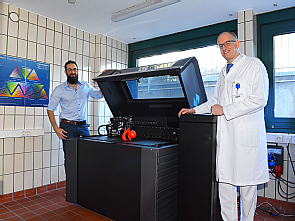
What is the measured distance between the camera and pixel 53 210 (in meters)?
2.38

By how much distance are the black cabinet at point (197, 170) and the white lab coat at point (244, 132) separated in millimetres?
69

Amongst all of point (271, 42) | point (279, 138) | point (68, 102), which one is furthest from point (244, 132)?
point (68, 102)

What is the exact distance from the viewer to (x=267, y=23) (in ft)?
9.05

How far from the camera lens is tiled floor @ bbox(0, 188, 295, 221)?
7.23ft

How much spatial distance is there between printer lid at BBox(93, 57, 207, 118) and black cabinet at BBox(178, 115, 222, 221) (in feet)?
1.09

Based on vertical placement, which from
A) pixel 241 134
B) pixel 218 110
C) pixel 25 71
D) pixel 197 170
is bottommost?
pixel 197 170

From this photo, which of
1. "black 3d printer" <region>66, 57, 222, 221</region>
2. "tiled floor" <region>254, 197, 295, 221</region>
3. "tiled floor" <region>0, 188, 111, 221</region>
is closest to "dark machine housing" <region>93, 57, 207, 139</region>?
"black 3d printer" <region>66, 57, 222, 221</region>

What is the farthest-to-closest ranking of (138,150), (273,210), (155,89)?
(273,210), (155,89), (138,150)

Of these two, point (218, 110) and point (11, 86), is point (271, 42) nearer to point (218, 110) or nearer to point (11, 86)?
point (218, 110)

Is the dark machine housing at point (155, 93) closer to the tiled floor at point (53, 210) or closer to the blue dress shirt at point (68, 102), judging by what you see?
the blue dress shirt at point (68, 102)

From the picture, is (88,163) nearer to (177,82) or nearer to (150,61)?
(177,82)

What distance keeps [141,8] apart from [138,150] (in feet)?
5.40

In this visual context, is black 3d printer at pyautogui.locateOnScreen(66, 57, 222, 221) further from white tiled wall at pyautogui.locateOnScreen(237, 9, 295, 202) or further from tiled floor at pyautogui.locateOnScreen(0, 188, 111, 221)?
white tiled wall at pyautogui.locateOnScreen(237, 9, 295, 202)

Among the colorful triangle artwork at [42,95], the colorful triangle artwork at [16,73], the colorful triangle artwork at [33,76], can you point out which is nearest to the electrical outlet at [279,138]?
the colorful triangle artwork at [42,95]
